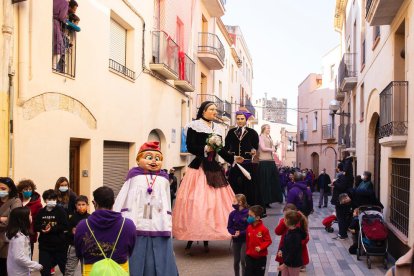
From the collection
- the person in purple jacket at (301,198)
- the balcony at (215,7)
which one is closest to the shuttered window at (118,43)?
the person in purple jacket at (301,198)

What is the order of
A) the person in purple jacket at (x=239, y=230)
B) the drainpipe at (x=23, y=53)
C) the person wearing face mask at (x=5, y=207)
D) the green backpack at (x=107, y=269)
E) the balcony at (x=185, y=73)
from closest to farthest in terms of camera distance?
the green backpack at (x=107, y=269) → the person wearing face mask at (x=5, y=207) → the person in purple jacket at (x=239, y=230) → the drainpipe at (x=23, y=53) → the balcony at (x=185, y=73)

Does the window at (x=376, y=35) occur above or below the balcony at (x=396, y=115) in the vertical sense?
above

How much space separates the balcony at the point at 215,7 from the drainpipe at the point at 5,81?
1667cm

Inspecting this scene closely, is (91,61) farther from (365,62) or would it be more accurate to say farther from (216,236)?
(365,62)

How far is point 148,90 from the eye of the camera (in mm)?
14961

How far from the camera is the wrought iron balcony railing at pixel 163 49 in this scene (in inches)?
611

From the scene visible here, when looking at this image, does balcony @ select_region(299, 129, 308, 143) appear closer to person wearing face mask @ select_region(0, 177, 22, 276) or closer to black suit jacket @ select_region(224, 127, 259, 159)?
black suit jacket @ select_region(224, 127, 259, 159)

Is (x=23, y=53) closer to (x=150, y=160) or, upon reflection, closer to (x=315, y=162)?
(x=150, y=160)

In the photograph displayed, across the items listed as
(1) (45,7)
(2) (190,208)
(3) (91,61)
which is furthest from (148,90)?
(2) (190,208)

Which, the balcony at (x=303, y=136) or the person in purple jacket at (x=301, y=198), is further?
the balcony at (x=303, y=136)

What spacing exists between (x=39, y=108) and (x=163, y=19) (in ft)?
28.6

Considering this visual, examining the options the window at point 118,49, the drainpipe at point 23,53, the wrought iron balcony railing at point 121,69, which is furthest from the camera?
the window at point 118,49

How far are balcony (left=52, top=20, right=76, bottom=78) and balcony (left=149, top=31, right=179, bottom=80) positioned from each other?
16.1ft

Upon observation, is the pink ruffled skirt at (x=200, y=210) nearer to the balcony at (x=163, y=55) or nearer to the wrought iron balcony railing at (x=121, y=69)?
the wrought iron balcony railing at (x=121, y=69)
